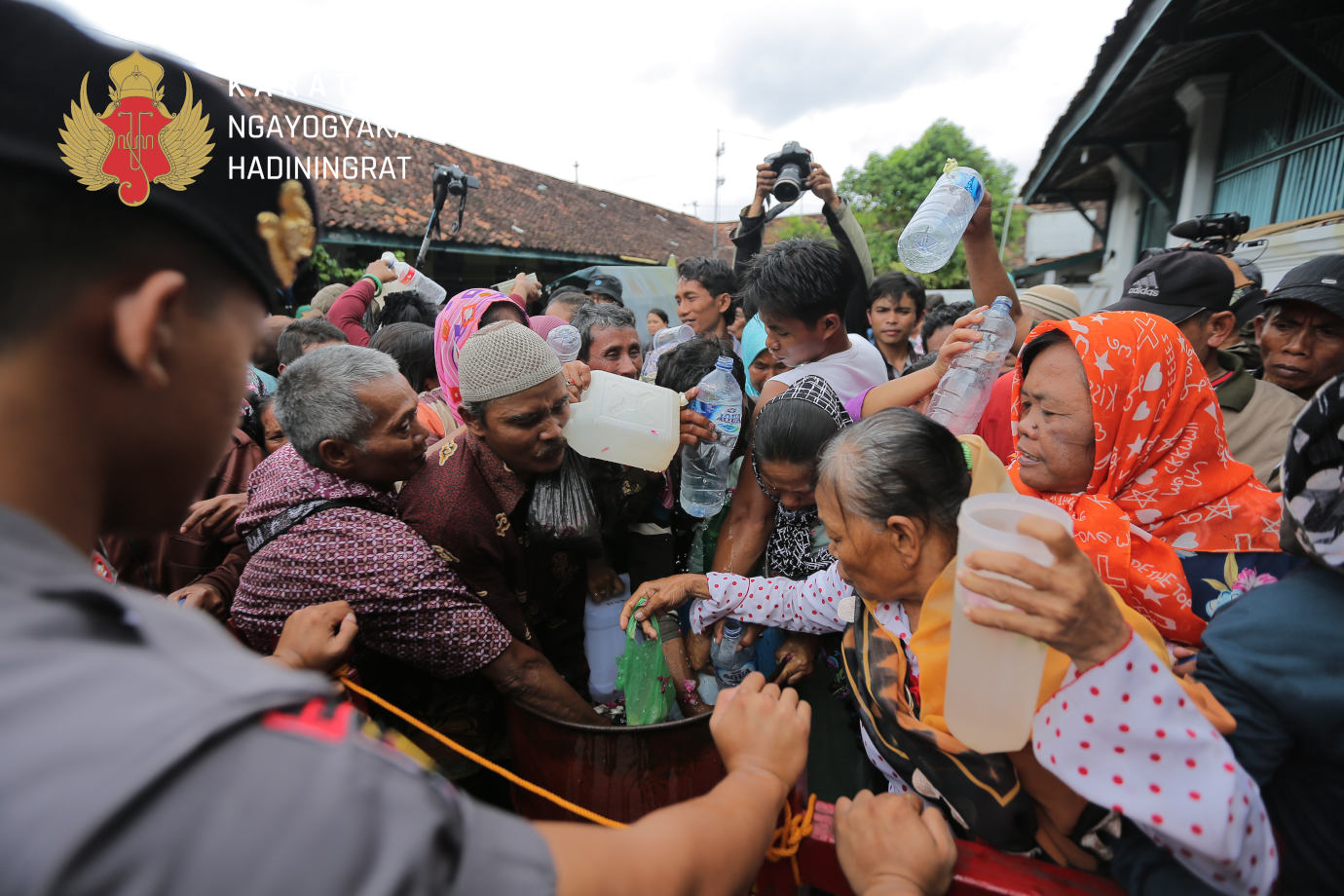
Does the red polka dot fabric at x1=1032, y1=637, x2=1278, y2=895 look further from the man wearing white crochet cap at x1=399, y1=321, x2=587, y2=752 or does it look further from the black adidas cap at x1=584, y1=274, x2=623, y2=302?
the black adidas cap at x1=584, y1=274, x2=623, y2=302

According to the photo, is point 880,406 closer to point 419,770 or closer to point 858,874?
point 858,874

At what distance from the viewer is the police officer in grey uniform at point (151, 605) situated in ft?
1.56

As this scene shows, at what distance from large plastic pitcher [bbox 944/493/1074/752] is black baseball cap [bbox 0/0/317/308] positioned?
1152 mm

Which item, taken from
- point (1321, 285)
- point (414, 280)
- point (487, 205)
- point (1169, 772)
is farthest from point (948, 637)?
point (487, 205)

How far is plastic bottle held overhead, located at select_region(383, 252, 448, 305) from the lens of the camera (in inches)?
229

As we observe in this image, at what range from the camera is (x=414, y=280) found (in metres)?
5.93

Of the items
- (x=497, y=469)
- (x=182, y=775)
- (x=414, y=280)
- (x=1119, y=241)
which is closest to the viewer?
(x=182, y=775)

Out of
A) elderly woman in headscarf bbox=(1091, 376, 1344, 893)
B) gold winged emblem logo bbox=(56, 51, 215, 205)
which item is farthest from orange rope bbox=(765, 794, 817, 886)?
gold winged emblem logo bbox=(56, 51, 215, 205)

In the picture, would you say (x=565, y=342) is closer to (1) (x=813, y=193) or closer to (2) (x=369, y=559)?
(1) (x=813, y=193)

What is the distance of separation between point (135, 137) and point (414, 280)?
5.71m

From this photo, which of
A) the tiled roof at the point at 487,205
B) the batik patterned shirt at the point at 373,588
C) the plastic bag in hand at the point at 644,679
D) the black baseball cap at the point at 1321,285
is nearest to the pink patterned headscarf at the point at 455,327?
the batik patterned shirt at the point at 373,588

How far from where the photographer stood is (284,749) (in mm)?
562

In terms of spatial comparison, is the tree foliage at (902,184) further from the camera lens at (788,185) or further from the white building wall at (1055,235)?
the camera lens at (788,185)

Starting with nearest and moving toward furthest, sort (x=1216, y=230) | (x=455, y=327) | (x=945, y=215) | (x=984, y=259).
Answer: (x=945, y=215), (x=984, y=259), (x=455, y=327), (x=1216, y=230)
